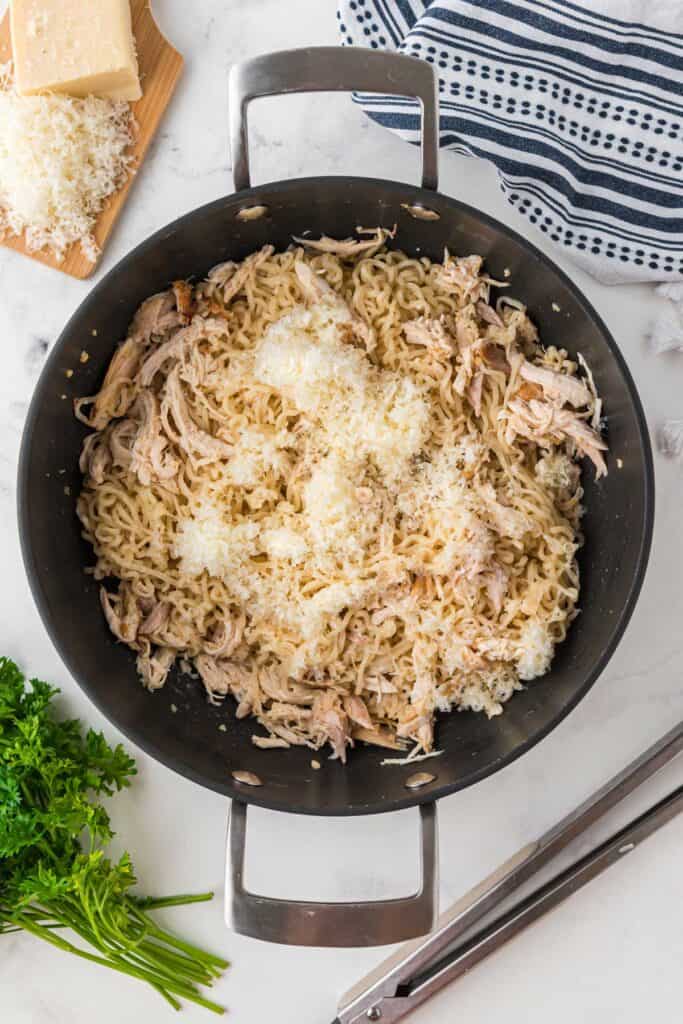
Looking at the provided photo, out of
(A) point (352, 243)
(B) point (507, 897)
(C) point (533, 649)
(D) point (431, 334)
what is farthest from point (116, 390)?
(B) point (507, 897)

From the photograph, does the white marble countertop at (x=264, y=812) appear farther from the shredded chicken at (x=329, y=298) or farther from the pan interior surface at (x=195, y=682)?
the shredded chicken at (x=329, y=298)

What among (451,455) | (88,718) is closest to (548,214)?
(451,455)

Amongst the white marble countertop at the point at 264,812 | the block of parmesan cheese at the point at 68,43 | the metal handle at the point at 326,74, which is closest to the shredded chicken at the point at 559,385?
the white marble countertop at the point at 264,812

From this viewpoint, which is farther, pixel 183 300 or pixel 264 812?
pixel 264 812

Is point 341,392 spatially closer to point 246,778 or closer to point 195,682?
point 195,682

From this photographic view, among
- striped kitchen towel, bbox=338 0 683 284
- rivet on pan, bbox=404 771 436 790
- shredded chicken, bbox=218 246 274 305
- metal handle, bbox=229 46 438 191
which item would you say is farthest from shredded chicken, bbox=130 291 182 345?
rivet on pan, bbox=404 771 436 790

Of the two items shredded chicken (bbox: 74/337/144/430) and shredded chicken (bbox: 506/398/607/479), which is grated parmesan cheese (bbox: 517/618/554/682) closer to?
shredded chicken (bbox: 506/398/607/479)
